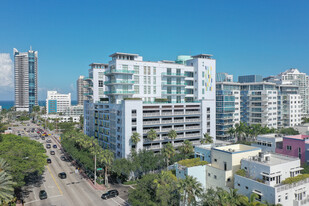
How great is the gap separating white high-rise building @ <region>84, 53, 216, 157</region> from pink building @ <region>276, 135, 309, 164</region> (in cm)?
3279

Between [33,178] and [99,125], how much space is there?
32.5 meters

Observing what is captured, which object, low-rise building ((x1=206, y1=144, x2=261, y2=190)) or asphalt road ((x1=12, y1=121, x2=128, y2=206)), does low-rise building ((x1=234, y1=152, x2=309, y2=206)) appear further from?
asphalt road ((x1=12, y1=121, x2=128, y2=206))

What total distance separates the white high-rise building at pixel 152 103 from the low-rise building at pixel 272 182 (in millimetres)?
39752

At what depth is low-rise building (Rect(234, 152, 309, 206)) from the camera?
4069 centimetres

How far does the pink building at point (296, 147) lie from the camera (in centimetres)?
6103

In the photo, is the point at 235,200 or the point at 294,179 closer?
the point at 235,200

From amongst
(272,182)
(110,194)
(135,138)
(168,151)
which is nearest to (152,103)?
(135,138)

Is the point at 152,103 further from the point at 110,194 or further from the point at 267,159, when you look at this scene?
the point at 267,159

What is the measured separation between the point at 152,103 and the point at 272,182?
49.2 metres

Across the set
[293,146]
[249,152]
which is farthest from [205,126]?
[249,152]

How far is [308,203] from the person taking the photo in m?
44.9

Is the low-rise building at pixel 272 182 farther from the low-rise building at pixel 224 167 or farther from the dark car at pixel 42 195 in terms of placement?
the dark car at pixel 42 195

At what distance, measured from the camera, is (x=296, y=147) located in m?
62.6

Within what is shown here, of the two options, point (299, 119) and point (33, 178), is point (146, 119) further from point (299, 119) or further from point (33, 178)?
point (299, 119)
